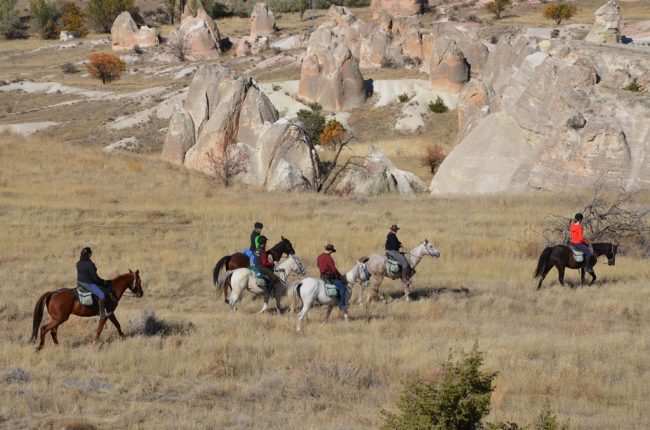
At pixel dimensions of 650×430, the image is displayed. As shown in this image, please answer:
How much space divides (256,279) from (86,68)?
82769 mm

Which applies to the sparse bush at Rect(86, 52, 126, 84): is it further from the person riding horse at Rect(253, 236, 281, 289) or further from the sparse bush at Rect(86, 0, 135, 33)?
the person riding horse at Rect(253, 236, 281, 289)

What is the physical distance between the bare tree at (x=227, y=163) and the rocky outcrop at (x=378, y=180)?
18.2 feet

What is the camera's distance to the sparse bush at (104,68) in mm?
91125

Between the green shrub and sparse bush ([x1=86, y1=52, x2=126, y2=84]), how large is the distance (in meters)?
85.7

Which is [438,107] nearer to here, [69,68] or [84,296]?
[69,68]

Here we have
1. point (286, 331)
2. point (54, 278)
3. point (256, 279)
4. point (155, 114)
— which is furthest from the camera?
point (155, 114)

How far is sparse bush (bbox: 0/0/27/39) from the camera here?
11981 cm

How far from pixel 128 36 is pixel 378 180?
71.8 meters

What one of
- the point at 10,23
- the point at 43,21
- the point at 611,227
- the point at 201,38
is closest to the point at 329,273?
the point at 611,227

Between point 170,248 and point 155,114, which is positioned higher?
point 155,114

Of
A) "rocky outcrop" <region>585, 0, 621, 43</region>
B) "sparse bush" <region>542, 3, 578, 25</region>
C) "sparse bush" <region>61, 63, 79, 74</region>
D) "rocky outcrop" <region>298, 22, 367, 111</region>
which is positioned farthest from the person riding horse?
"sparse bush" <region>542, 3, 578, 25</region>

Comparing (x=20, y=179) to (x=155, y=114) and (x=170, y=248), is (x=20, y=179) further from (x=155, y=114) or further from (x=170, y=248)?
(x=155, y=114)

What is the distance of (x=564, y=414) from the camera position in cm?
1209

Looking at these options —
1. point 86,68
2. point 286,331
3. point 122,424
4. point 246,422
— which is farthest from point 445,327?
point 86,68
